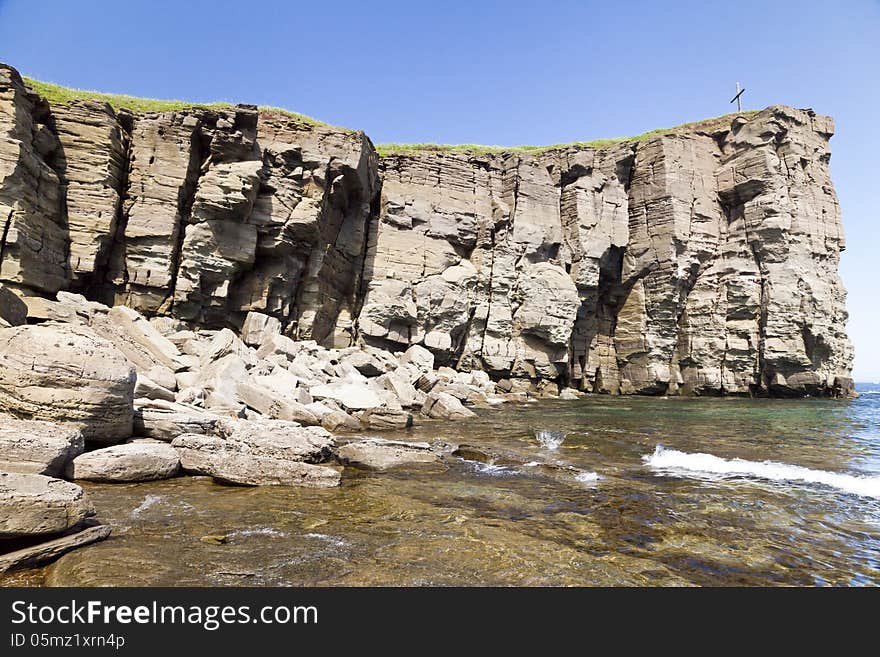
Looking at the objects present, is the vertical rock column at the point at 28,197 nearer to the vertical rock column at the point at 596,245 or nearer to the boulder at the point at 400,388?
the boulder at the point at 400,388

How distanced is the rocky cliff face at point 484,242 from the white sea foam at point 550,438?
1971cm

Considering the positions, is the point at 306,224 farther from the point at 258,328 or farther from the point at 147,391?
the point at 147,391

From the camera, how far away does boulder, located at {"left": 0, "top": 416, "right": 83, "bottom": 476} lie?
6320mm

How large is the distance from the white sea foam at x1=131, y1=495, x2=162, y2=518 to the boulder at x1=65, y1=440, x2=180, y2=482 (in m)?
1.07

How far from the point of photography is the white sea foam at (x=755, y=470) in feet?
31.9

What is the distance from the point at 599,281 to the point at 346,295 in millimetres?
25416

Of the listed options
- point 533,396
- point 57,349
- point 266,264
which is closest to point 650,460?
point 57,349

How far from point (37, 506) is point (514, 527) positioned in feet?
19.6

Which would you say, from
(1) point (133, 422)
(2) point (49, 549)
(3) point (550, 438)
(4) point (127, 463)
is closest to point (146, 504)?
(4) point (127, 463)

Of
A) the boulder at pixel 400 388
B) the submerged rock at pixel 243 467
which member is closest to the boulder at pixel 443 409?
the boulder at pixel 400 388

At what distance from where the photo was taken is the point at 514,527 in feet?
21.8

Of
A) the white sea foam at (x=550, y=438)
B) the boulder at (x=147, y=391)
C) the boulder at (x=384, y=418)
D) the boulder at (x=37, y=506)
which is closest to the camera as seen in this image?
the boulder at (x=37, y=506)

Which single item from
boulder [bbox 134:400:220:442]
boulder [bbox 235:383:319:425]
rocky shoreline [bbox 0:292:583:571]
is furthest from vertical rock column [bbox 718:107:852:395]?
boulder [bbox 134:400:220:442]

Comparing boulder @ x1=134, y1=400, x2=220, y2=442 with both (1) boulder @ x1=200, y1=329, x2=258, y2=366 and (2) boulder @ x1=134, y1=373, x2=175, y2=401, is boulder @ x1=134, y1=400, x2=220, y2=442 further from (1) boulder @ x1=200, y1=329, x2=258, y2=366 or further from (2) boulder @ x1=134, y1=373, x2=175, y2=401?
(1) boulder @ x1=200, y1=329, x2=258, y2=366
